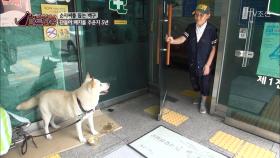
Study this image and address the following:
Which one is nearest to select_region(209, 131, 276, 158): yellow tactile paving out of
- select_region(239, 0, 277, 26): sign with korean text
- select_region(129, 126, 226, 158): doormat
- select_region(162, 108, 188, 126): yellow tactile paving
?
select_region(129, 126, 226, 158): doormat

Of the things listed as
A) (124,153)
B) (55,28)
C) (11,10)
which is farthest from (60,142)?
(11,10)

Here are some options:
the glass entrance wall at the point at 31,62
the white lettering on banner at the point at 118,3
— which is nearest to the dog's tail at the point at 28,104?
the glass entrance wall at the point at 31,62

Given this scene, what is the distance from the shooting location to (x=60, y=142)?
240cm

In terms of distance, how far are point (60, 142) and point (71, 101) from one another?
547 mm

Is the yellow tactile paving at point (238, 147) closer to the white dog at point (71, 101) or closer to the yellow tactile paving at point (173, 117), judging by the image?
the yellow tactile paving at point (173, 117)

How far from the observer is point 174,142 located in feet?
8.00

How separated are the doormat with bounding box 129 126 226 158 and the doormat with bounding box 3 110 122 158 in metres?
0.46

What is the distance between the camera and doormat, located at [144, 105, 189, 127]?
292cm

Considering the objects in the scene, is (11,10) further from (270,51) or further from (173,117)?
(270,51)

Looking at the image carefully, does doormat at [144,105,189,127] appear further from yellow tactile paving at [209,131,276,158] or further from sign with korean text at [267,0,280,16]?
sign with korean text at [267,0,280,16]

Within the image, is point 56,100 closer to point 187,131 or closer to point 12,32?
point 12,32

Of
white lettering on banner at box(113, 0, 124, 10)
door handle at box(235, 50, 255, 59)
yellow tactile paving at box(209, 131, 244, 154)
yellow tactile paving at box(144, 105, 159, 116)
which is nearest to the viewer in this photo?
yellow tactile paving at box(209, 131, 244, 154)

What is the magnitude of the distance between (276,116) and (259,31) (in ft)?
3.43

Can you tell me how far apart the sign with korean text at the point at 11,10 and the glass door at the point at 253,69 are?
2.47 m
